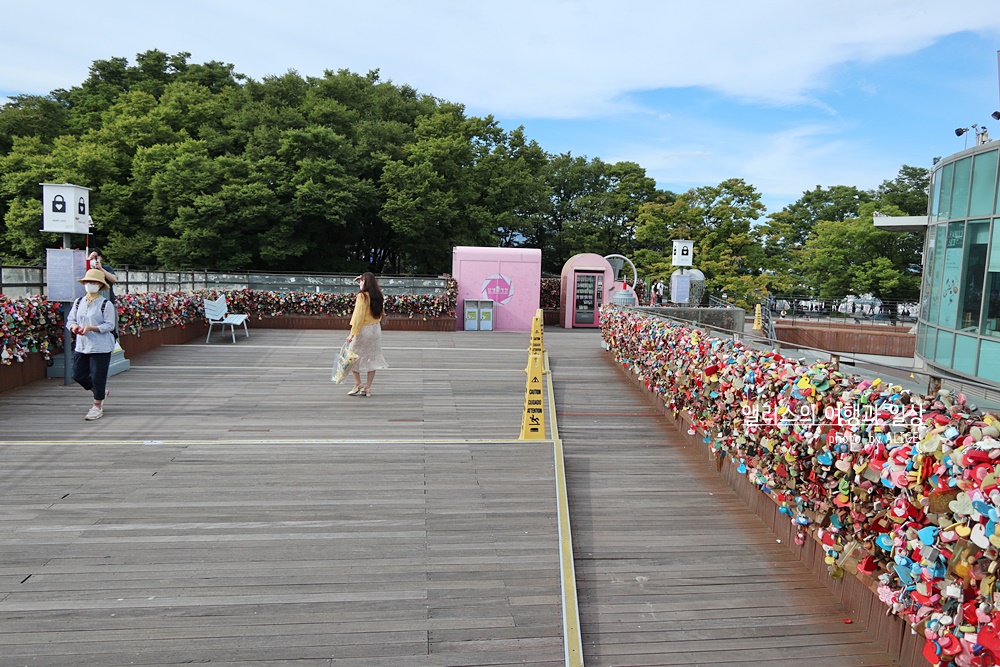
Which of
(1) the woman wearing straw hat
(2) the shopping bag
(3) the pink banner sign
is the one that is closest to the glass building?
(2) the shopping bag

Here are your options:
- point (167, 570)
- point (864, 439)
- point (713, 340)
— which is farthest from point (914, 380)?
point (167, 570)

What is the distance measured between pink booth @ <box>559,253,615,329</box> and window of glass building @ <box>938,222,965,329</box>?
9.92 metres

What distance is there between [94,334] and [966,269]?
45.5 ft

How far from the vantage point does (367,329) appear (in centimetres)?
849

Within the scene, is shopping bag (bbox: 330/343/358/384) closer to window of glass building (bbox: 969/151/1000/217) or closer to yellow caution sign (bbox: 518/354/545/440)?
yellow caution sign (bbox: 518/354/545/440)

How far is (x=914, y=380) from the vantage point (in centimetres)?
361

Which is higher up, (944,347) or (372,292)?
(372,292)

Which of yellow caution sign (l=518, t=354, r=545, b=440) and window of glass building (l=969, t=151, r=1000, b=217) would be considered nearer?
yellow caution sign (l=518, t=354, r=545, b=440)

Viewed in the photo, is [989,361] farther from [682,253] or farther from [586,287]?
[586,287]

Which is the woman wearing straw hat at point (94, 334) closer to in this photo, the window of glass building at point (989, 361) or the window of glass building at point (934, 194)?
the window of glass building at point (989, 361)

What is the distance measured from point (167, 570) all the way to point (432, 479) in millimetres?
2141

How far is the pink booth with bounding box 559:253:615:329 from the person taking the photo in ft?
70.4

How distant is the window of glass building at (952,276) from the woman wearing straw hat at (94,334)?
45.2 feet

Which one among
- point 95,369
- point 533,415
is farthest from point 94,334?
point 533,415
